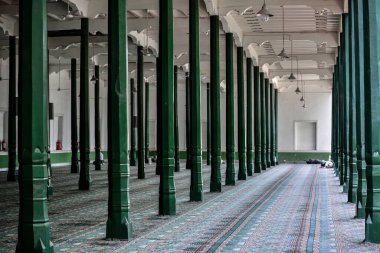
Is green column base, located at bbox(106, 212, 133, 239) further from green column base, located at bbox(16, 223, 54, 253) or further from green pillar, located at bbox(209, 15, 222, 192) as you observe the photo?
green pillar, located at bbox(209, 15, 222, 192)

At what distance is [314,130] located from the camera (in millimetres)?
40562

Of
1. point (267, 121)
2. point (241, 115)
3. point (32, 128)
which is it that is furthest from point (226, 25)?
point (267, 121)

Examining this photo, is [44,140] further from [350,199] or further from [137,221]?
[350,199]

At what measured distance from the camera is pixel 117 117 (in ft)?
26.7

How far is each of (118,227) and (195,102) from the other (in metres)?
5.38

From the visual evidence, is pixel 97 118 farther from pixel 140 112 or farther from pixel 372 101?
pixel 372 101

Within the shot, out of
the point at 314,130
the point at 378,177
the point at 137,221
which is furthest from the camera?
the point at 314,130

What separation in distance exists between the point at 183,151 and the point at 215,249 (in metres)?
35.6

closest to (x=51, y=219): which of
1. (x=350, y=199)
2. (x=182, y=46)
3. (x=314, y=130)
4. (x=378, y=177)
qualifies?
(x=378, y=177)

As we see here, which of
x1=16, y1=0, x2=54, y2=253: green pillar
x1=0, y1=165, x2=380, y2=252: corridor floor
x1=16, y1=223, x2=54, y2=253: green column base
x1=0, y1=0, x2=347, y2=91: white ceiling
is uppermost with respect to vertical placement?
x1=0, y1=0, x2=347, y2=91: white ceiling

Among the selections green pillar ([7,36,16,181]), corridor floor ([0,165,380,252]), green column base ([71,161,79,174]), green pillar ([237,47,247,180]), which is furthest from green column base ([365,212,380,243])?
green column base ([71,161,79,174])

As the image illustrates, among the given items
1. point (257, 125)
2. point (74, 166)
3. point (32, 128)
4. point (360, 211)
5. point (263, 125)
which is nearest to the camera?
point (32, 128)

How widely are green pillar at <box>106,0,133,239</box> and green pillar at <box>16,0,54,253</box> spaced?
6.36 ft

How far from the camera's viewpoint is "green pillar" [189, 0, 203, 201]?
12.9 metres
